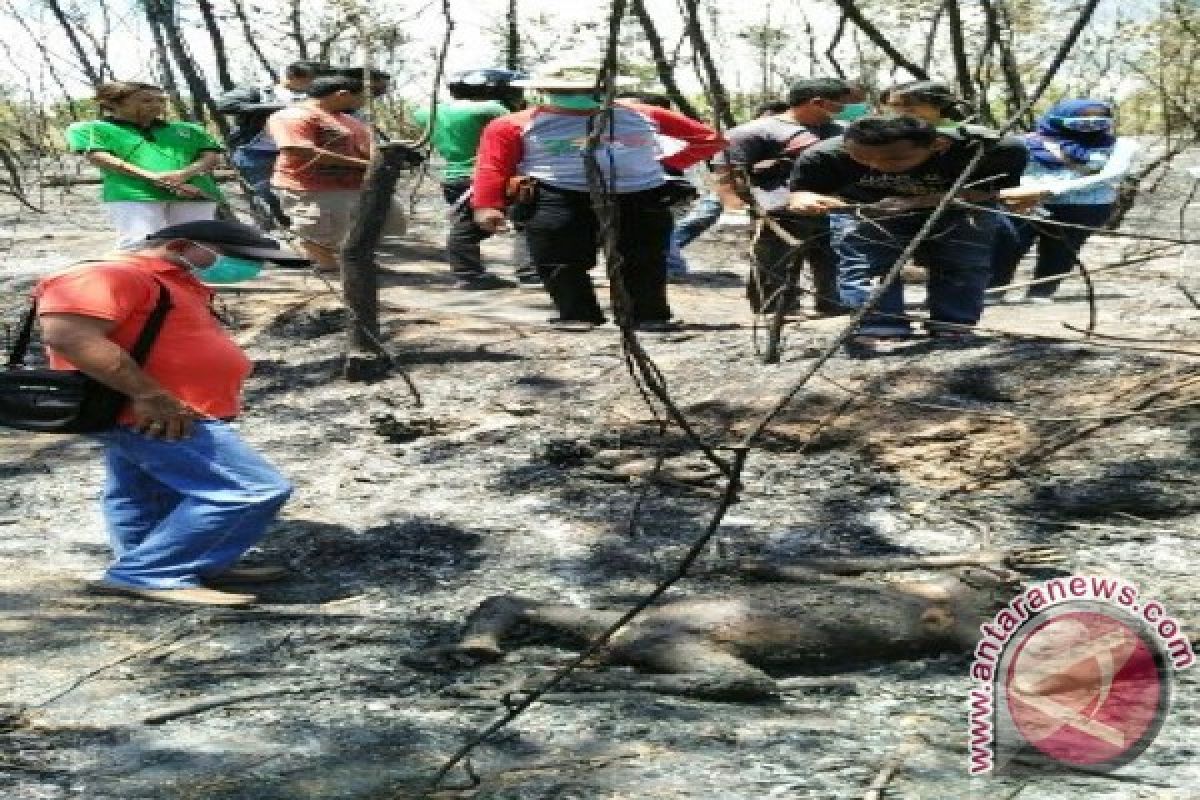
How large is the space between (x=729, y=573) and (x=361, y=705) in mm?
1278

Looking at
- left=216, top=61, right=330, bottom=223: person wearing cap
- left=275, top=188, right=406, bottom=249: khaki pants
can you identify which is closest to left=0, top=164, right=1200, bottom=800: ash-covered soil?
left=275, top=188, right=406, bottom=249: khaki pants

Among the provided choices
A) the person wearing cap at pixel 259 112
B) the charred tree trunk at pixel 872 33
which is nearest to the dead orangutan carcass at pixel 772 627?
the charred tree trunk at pixel 872 33

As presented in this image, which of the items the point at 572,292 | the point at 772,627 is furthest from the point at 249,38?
the point at 772,627

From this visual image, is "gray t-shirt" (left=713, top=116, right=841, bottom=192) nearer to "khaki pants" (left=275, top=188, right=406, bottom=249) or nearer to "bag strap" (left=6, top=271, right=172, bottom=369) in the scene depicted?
"khaki pants" (left=275, top=188, right=406, bottom=249)

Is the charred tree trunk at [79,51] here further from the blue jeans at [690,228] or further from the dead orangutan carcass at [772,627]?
the dead orangutan carcass at [772,627]

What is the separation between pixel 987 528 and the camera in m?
5.13

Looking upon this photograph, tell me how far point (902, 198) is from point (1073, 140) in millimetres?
3105

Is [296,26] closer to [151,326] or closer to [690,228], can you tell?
[690,228]

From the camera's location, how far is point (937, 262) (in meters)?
6.82

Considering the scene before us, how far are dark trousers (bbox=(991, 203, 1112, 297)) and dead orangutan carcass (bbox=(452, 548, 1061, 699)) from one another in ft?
17.2

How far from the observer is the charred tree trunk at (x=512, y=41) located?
1335cm

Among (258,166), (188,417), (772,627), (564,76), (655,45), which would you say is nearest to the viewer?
(772,627)

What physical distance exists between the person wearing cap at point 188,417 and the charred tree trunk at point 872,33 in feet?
6.95

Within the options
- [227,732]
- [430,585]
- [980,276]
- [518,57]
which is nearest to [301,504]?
[430,585]
